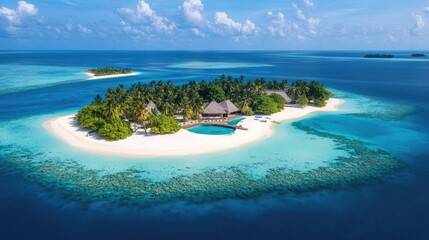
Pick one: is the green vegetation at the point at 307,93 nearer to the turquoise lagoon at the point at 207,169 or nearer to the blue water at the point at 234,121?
the blue water at the point at 234,121

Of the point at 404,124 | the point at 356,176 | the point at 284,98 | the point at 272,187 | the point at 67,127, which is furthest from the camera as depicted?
the point at 284,98

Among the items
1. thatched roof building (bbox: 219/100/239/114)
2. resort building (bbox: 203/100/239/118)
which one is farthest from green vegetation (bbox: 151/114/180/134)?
thatched roof building (bbox: 219/100/239/114)

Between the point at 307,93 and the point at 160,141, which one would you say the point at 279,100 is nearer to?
the point at 307,93

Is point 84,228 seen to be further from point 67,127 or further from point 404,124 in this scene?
point 404,124

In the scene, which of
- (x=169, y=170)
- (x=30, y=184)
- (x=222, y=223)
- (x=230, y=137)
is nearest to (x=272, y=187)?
(x=222, y=223)

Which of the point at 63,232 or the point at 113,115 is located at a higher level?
the point at 113,115

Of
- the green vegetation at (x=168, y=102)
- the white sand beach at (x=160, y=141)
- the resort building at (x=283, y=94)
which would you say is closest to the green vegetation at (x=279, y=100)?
the green vegetation at (x=168, y=102)

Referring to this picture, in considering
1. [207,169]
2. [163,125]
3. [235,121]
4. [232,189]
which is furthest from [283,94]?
[232,189]
